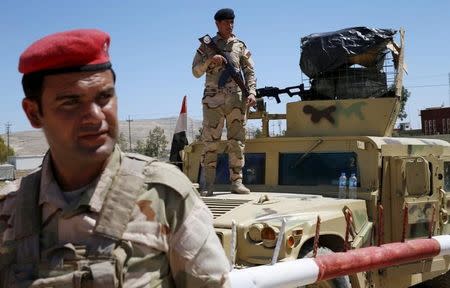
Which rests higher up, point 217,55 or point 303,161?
point 217,55

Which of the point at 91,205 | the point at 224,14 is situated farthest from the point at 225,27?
the point at 91,205

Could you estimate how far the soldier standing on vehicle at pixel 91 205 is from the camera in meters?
1.40

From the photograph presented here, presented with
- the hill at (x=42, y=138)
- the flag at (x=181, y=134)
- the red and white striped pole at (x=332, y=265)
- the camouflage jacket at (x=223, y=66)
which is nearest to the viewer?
the red and white striped pole at (x=332, y=265)

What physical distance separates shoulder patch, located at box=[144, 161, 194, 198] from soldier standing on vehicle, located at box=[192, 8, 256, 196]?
3886 millimetres

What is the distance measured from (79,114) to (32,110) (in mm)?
146

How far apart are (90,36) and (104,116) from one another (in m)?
0.19

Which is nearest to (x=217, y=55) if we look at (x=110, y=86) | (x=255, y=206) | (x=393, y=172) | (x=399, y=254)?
(x=255, y=206)

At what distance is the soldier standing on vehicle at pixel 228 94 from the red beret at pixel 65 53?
3.91 meters

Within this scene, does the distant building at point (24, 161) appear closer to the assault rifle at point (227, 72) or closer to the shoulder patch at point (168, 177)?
the assault rifle at point (227, 72)

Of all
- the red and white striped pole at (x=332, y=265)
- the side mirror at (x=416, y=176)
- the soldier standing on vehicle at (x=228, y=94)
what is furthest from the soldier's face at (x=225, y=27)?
the red and white striped pole at (x=332, y=265)

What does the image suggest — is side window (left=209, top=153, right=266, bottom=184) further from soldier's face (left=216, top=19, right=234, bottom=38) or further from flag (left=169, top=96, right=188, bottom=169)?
flag (left=169, top=96, right=188, bottom=169)

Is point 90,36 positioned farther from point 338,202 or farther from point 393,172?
point 393,172

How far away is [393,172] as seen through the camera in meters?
5.24

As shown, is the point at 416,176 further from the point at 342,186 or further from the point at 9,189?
the point at 9,189
